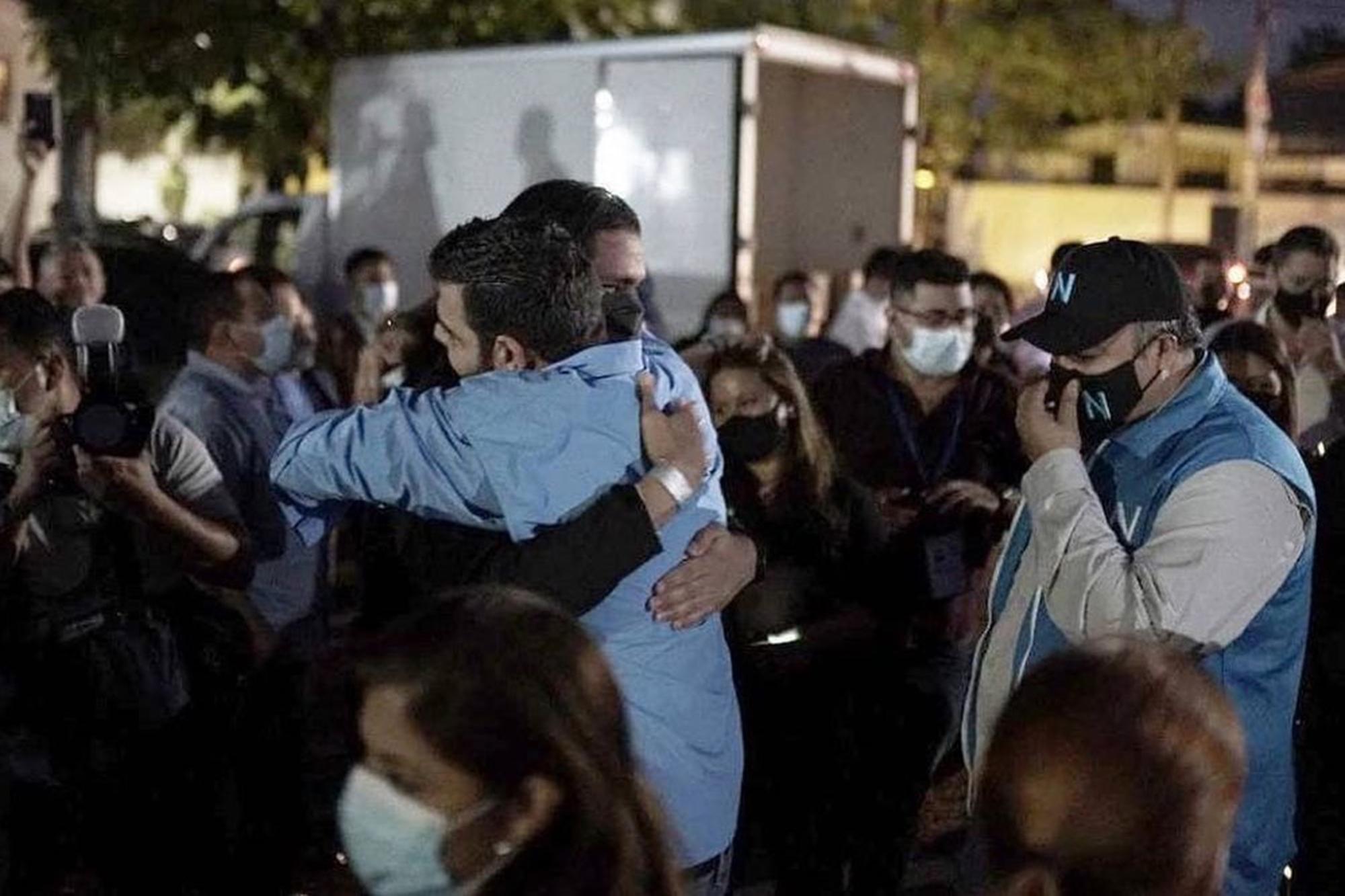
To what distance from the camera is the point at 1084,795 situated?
2076 mm

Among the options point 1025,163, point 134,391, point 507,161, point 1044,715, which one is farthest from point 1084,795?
point 1025,163

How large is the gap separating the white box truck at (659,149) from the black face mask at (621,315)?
381 inches

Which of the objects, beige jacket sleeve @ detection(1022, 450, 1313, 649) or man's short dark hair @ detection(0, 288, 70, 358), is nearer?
beige jacket sleeve @ detection(1022, 450, 1313, 649)

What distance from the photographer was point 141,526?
459 centimetres

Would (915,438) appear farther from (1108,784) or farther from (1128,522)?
(1108,784)

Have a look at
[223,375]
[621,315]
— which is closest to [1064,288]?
[621,315]

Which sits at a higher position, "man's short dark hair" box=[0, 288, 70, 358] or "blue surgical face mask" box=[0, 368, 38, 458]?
"man's short dark hair" box=[0, 288, 70, 358]

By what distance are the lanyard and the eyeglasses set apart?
26cm

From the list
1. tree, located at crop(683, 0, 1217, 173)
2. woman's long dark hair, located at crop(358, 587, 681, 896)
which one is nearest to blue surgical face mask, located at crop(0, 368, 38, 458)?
woman's long dark hair, located at crop(358, 587, 681, 896)

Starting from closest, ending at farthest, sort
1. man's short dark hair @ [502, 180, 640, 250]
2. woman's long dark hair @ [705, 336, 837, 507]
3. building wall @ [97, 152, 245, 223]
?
man's short dark hair @ [502, 180, 640, 250]
woman's long dark hair @ [705, 336, 837, 507]
building wall @ [97, 152, 245, 223]

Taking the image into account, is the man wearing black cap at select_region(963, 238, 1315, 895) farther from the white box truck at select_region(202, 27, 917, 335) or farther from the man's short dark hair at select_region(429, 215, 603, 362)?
the white box truck at select_region(202, 27, 917, 335)

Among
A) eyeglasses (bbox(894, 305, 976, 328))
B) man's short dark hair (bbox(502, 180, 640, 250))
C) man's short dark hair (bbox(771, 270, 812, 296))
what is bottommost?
man's short dark hair (bbox(771, 270, 812, 296))

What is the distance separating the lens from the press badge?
590 centimetres

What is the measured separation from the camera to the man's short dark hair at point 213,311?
20.7 ft
